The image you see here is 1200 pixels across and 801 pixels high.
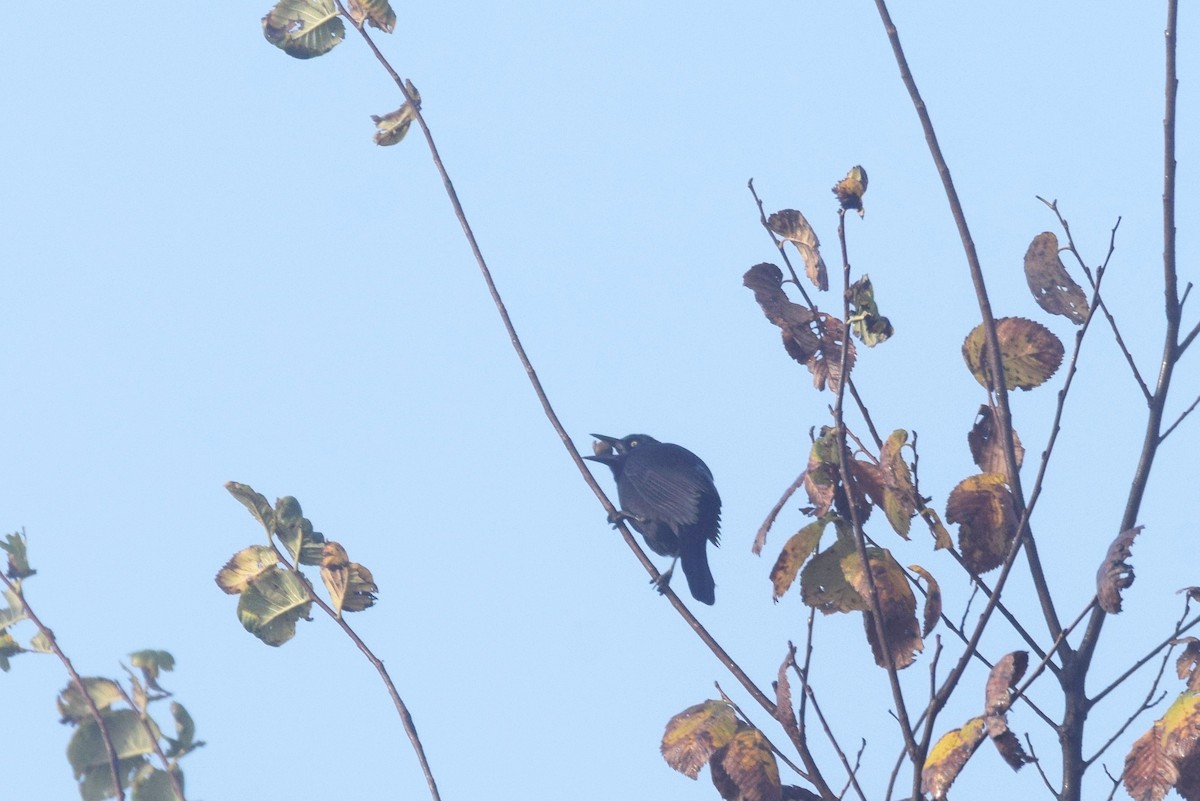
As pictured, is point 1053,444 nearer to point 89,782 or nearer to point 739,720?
point 739,720

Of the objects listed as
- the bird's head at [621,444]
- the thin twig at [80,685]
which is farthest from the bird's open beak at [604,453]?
the thin twig at [80,685]

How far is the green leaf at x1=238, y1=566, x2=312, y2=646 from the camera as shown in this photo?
3232mm

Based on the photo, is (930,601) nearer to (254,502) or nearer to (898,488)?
(898,488)

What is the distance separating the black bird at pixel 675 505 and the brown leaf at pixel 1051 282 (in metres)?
4.56

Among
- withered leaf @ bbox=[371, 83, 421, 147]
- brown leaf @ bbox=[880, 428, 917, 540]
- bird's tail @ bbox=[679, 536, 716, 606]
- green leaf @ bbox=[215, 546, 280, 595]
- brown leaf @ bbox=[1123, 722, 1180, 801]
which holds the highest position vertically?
withered leaf @ bbox=[371, 83, 421, 147]

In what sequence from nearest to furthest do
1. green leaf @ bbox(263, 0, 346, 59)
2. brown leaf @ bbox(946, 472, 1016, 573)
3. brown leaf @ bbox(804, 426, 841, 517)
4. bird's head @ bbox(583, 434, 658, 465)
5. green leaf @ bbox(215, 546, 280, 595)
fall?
brown leaf @ bbox(804, 426, 841, 517), brown leaf @ bbox(946, 472, 1016, 573), green leaf @ bbox(215, 546, 280, 595), green leaf @ bbox(263, 0, 346, 59), bird's head @ bbox(583, 434, 658, 465)

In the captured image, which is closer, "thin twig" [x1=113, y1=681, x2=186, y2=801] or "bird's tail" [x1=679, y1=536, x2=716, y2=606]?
"thin twig" [x1=113, y1=681, x2=186, y2=801]

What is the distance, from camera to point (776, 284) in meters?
3.35

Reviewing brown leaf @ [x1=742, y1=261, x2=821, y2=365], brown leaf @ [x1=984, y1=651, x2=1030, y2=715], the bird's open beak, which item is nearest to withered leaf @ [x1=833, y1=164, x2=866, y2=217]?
brown leaf @ [x1=742, y1=261, x2=821, y2=365]

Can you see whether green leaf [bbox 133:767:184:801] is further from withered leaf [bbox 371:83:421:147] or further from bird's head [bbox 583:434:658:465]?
bird's head [bbox 583:434:658:465]

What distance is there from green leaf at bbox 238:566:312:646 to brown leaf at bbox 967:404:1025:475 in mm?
1564

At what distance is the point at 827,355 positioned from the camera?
11.0 ft

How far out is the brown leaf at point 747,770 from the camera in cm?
294

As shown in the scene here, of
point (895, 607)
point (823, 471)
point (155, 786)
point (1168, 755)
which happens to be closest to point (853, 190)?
point (823, 471)
